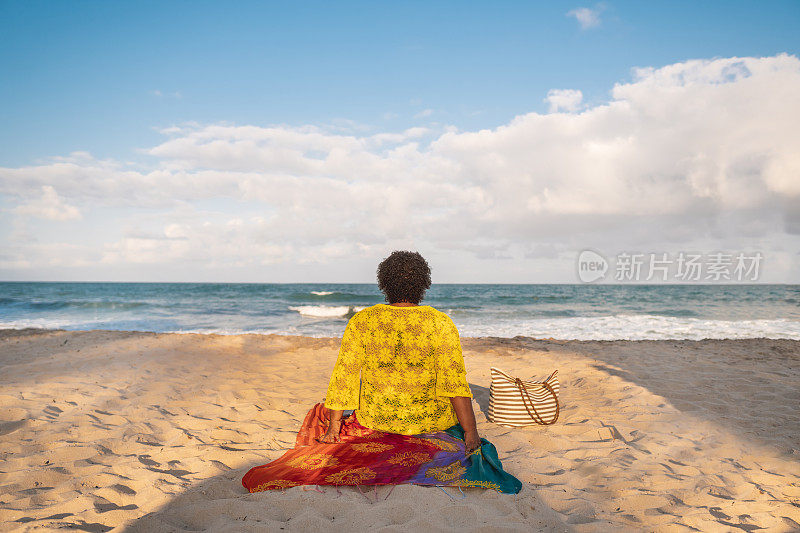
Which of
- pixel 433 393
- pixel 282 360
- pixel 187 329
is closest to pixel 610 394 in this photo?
pixel 433 393

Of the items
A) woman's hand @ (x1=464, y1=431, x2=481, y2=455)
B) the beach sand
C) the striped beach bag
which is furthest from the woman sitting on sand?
the striped beach bag

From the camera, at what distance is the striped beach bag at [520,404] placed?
438cm

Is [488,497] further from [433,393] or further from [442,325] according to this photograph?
[442,325]

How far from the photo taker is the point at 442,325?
313cm

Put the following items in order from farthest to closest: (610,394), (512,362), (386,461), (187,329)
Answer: (187,329), (512,362), (610,394), (386,461)

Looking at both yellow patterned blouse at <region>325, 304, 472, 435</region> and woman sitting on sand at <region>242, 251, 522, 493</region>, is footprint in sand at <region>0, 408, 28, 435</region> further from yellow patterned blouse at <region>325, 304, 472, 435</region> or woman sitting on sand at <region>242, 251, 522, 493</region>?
yellow patterned blouse at <region>325, 304, 472, 435</region>

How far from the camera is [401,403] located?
3.26 meters

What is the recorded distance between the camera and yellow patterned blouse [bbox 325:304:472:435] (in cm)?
312

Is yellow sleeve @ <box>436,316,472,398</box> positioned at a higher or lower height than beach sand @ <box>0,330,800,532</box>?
higher

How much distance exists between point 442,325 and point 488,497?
3.82 ft

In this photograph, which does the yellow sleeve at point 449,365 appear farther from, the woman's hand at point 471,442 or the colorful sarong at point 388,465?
the colorful sarong at point 388,465

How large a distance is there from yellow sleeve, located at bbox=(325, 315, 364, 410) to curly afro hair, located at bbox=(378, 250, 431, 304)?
38cm

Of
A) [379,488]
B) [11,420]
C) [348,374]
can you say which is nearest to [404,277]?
[348,374]

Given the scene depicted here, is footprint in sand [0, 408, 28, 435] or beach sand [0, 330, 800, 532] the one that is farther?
footprint in sand [0, 408, 28, 435]
